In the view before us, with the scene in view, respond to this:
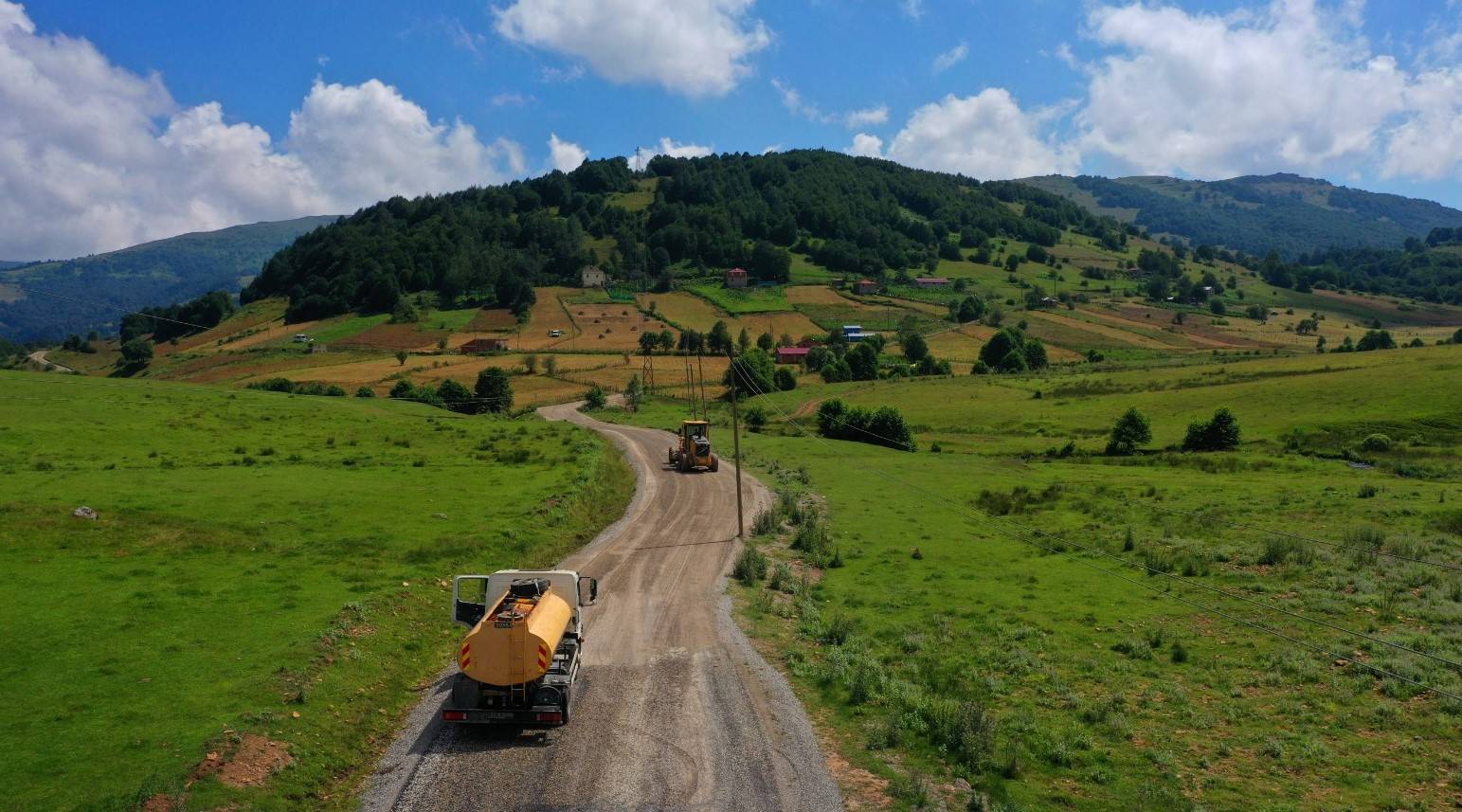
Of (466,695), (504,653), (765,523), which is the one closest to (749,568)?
(765,523)

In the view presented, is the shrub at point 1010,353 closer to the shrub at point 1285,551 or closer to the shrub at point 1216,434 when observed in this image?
the shrub at point 1216,434

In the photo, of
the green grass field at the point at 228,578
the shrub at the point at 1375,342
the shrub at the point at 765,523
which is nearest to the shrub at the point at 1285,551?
the shrub at the point at 765,523

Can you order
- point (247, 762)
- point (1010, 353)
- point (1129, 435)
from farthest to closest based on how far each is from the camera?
point (1010, 353) < point (1129, 435) < point (247, 762)

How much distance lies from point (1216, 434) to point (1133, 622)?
4894 cm

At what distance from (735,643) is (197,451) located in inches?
1594

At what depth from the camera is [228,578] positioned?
26859 mm

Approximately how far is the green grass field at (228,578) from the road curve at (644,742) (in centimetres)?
157

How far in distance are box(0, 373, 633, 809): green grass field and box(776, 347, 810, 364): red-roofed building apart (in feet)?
300

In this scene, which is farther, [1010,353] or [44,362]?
[44,362]

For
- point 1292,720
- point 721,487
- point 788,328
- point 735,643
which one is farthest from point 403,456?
point 788,328

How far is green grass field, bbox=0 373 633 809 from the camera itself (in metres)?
16.1

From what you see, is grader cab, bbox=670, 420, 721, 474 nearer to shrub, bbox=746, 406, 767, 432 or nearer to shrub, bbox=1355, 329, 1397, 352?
shrub, bbox=746, 406, 767, 432

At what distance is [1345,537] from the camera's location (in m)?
36.1

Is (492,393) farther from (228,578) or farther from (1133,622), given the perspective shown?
(1133,622)
